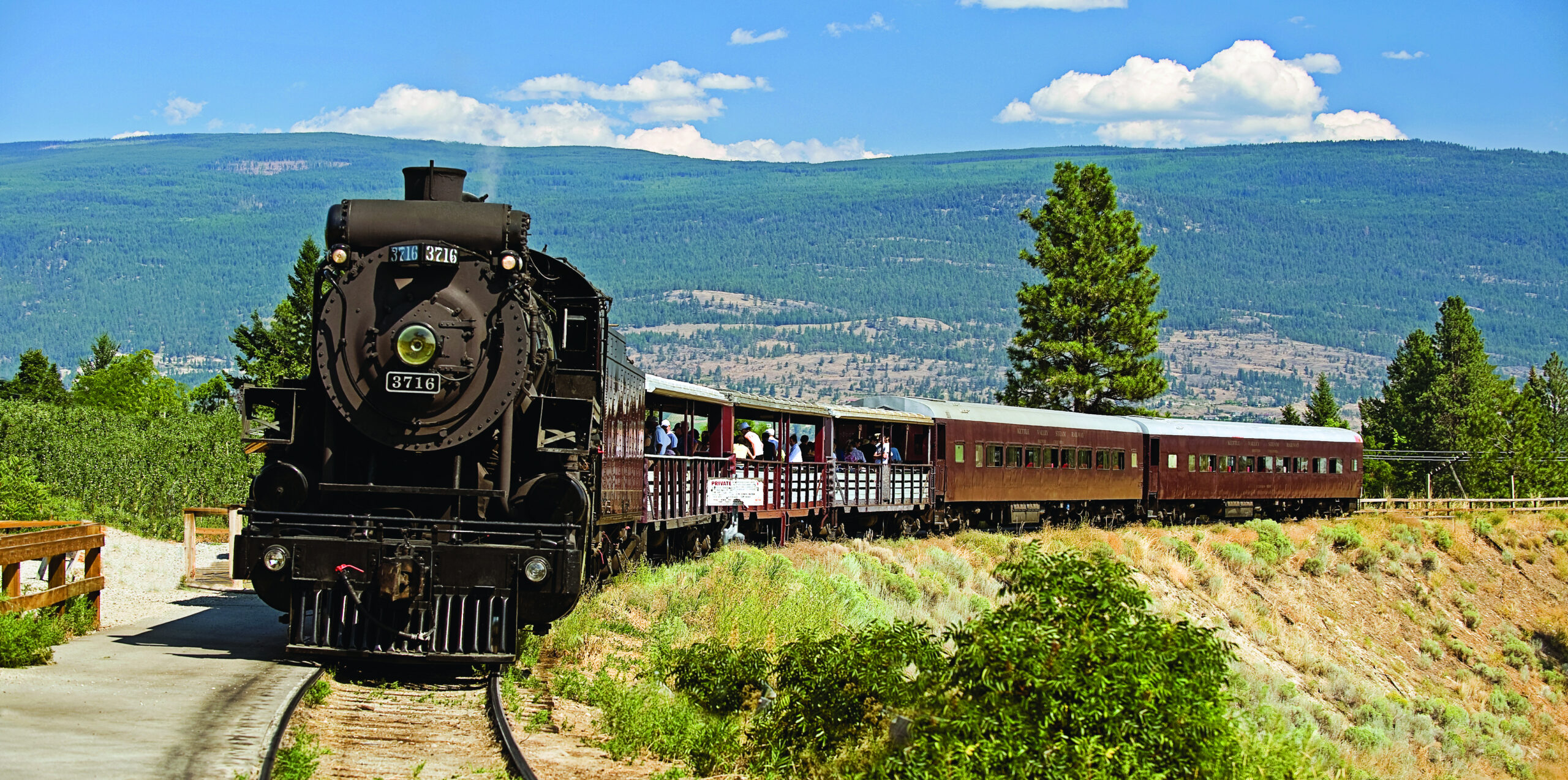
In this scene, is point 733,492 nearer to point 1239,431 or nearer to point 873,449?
point 873,449

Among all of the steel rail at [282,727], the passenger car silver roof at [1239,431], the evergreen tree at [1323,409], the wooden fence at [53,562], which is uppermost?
the evergreen tree at [1323,409]

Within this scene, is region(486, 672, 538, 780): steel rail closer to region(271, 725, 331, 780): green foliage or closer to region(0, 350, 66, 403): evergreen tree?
region(271, 725, 331, 780): green foliage

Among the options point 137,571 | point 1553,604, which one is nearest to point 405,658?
point 137,571

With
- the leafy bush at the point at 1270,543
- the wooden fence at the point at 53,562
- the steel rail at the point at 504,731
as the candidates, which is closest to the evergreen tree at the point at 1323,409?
the leafy bush at the point at 1270,543

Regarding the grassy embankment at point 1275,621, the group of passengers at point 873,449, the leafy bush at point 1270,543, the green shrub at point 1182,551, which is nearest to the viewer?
the grassy embankment at point 1275,621

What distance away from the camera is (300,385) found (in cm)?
1276

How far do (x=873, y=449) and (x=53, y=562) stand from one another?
68.5 feet

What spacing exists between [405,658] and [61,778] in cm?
422

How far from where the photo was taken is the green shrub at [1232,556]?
37.7m

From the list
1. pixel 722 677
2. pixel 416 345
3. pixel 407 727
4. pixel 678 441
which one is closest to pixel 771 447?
pixel 678 441

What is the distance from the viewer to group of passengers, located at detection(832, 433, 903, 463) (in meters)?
31.9

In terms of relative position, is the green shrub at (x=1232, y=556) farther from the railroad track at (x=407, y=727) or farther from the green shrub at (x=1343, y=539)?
the railroad track at (x=407, y=727)

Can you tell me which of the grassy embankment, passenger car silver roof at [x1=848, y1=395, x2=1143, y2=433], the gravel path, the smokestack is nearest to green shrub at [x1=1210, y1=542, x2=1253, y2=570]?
the grassy embankment

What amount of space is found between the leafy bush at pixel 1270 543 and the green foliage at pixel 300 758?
33.3m
